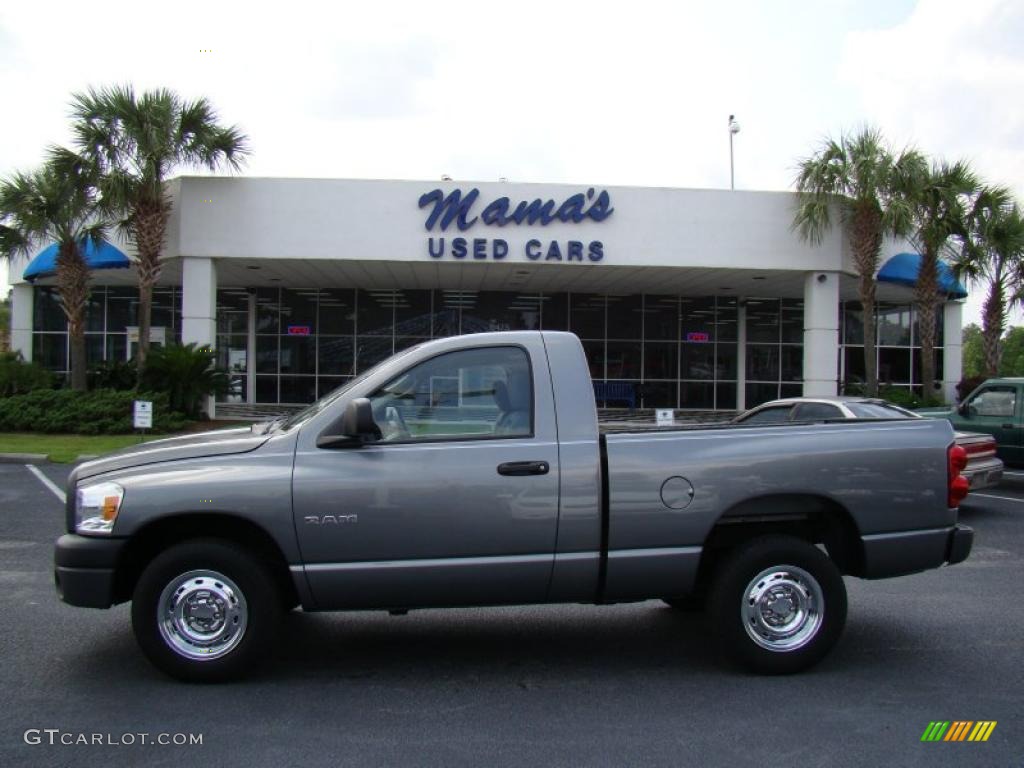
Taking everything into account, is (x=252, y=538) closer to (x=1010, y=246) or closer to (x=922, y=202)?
(x=922, y=202)

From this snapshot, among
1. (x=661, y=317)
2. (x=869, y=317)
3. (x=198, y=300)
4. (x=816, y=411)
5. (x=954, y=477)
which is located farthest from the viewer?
(x=661, y=317)

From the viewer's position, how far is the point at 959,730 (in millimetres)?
4309

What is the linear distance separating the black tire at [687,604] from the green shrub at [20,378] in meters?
20.7

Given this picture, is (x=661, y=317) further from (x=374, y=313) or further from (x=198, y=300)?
(x=198, y=300)

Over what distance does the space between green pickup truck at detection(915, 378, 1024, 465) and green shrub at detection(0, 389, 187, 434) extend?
16.3 m

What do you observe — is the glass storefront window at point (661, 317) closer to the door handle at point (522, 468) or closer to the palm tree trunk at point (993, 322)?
the palm tree trunk at point (993, 322)

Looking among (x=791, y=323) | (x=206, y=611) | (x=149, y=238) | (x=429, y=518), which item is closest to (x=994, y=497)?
(x=429, y=518)

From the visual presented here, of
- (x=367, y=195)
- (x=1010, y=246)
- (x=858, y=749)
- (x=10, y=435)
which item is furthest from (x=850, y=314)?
(x=858, y=749)

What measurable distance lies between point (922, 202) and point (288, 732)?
69.8 feet

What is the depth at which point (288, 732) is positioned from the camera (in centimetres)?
420

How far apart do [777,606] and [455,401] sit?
7.07 ft

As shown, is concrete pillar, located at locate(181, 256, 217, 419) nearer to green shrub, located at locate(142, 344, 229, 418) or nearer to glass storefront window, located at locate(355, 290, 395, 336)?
green shrub, located at locate(142, 344, 229, 418)

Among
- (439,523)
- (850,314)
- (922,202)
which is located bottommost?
(439,523)

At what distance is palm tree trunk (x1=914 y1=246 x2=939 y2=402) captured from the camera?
22.5 m
